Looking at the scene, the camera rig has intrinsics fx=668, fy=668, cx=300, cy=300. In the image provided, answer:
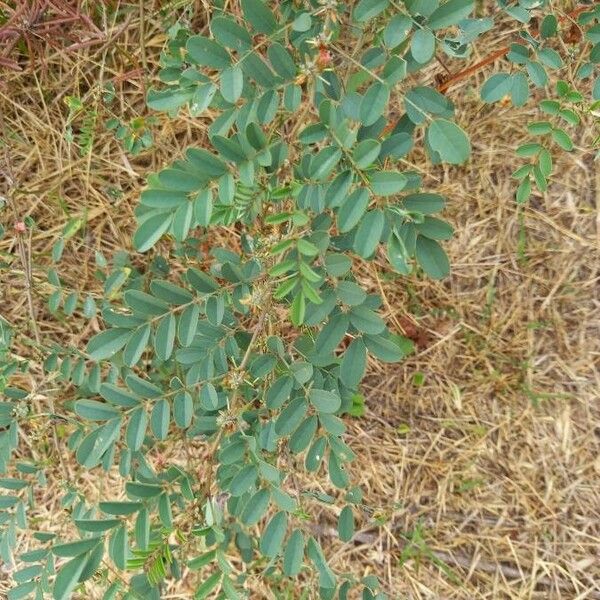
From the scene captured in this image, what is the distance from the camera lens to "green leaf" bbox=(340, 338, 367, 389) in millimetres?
953

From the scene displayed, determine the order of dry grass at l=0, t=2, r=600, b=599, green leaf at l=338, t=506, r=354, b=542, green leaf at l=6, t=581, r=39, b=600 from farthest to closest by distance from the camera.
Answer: dry grass at l=0, t=2, r=600, b=599 → green leaf at l=338, t=506, r=354, b=542 → green leaf at l=6, t=581, r=39, b=600

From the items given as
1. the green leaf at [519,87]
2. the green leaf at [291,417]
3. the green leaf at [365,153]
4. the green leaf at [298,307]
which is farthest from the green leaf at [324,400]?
the green leaf at [519,87]

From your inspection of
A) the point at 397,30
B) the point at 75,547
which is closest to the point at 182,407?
the point at 75,547

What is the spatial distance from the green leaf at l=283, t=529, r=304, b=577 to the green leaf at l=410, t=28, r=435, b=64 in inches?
28.8

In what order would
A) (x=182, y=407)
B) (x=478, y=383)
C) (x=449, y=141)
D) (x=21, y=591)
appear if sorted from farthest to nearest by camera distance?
(x=478, y=383) → (x=21, y=591) → (x=182, y=407) → (x=449, y=141)

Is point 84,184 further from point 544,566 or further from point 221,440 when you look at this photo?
point 544,566

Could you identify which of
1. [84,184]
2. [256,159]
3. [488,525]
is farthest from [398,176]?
[488,525]

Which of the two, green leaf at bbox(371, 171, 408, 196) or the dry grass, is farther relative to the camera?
the dry grass

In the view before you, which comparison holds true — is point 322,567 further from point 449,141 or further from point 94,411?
point 449,141

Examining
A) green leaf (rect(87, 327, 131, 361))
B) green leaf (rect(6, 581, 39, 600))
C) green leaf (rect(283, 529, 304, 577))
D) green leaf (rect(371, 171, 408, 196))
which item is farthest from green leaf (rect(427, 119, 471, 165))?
green leaf (rect(6, 581, 39, 600))

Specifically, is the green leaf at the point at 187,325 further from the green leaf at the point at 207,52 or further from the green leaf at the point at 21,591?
the green leaf at the point at 21,591

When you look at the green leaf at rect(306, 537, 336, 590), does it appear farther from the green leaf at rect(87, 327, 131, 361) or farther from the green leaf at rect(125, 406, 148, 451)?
the green leaf at rect(87, 327, 131, 361)

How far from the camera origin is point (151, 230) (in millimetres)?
887

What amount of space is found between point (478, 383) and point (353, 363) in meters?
0.90
